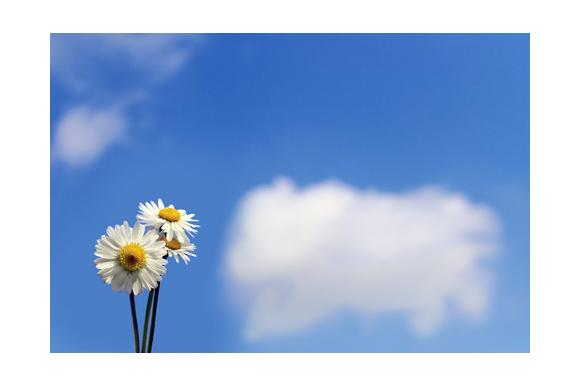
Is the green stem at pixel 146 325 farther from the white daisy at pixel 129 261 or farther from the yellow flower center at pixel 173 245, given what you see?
the yellow flower center at pixel 173 245

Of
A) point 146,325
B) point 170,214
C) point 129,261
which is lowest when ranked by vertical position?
point 146,325

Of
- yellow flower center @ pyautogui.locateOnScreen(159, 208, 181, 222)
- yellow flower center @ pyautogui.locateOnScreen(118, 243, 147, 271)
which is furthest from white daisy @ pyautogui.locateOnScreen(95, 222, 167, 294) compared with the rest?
yellow flower center @ pyautogui.locateOnScreen(159, 208, 181, 222)

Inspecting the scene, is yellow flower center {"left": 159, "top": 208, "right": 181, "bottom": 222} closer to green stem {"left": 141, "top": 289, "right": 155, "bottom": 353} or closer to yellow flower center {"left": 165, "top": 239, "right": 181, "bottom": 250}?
yellow flower center {"left": 165, "top": 239, "right": 181, "bottom": 250}

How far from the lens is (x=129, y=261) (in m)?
1.48

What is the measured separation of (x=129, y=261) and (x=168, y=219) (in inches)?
6.6

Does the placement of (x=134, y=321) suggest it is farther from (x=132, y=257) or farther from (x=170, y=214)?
(x=170, y=214)

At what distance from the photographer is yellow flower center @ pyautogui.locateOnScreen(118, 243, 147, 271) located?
147cm

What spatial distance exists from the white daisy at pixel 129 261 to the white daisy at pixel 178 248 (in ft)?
0.13

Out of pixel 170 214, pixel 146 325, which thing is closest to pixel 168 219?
pixel 170 214

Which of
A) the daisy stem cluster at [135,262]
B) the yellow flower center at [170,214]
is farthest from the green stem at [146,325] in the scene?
the yellow flower center at [170,214]

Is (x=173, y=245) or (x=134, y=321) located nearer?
(x=134, y=321)
